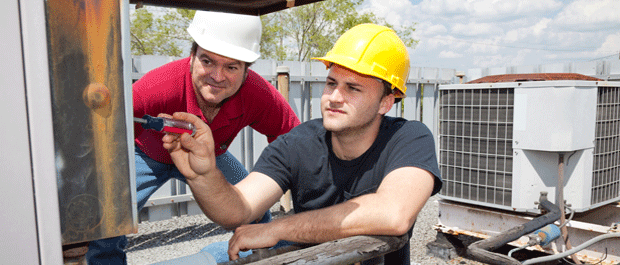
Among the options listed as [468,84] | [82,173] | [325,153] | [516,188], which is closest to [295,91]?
[468,84]

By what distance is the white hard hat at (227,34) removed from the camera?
243 centimetres

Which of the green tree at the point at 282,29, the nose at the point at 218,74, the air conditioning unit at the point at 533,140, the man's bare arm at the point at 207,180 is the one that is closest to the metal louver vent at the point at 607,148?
the air conditioning unit at the point at 533,140

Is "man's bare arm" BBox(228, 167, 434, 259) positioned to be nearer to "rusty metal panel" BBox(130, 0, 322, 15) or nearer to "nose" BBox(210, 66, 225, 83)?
"rusty metal panel" BBox(130, 0, 322, 15)

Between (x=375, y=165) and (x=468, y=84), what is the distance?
1831 millimetres

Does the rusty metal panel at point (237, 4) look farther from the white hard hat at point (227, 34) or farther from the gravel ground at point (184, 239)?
the gravel ground at point (184, 239)

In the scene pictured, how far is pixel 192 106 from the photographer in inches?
95.0

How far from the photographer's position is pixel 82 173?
0.70 meters

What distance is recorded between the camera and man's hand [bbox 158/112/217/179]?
1.46m

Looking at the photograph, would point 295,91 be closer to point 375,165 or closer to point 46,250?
point 375,165

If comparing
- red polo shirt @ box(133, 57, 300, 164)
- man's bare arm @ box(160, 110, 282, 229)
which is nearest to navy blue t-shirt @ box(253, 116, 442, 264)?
man's bare arm @ box(160, 110, 282, 229)

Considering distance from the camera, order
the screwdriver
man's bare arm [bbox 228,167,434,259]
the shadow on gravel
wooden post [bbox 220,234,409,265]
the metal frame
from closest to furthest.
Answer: wooden post [bbox 220,234,409,265] → the screwdriver → man's bare arm [bbox 228,167,434,259] → the metal frame → the shadow on gravel

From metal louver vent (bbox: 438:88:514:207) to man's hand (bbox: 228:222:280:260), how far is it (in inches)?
90.5

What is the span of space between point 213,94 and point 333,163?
0.85 m

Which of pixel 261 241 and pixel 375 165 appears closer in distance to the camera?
pixel 261 241
